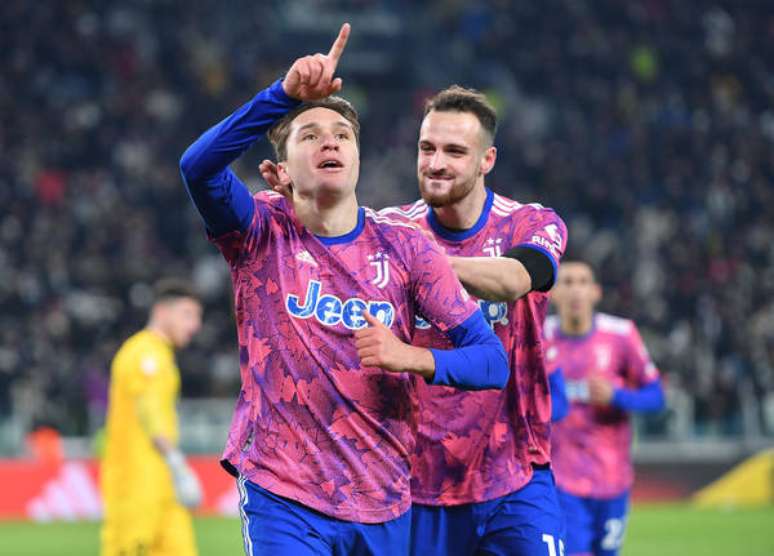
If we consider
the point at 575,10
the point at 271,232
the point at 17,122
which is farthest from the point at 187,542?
the point at 575,10

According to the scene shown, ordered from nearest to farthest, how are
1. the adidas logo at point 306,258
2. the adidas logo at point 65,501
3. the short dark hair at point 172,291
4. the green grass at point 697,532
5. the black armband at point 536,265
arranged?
the adidas logo at point 306,258, the black armband at point 536,265, the short dark hair at point 172,291, the green grass at point 697,532, the adidas logo at point 65,501

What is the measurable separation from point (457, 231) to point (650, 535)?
992 centimetres

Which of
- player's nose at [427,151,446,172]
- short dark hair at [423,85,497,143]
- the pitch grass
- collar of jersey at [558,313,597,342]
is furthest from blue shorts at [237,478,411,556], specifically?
the pitch grass

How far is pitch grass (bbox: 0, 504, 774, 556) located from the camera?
13.0m

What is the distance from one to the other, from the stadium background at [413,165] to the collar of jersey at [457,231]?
8991mm

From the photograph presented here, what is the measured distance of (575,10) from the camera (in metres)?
26.4

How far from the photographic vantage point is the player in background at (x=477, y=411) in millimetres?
5141

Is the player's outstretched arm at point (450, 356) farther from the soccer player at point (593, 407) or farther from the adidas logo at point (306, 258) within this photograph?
the soccer player at point (593, 407)

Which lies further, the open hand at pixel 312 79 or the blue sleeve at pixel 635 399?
the blue sleeve at pixel 635 399

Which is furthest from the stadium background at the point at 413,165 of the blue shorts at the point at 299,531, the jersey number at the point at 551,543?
the blue shorts at the point at 299,531

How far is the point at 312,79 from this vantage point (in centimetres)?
394

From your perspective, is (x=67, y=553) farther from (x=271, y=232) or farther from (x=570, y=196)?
(x=570, y=196)

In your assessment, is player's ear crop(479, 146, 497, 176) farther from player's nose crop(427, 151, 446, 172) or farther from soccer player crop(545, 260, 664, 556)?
soccer player crop(545, 260, 664, 556)

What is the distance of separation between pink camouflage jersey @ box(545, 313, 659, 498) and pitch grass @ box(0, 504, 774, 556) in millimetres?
4045
